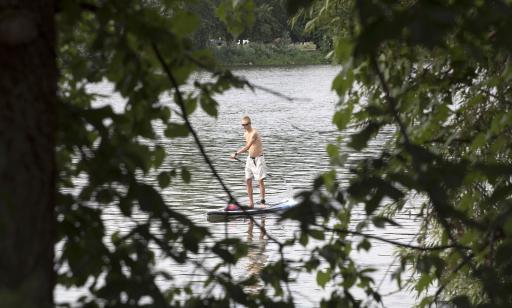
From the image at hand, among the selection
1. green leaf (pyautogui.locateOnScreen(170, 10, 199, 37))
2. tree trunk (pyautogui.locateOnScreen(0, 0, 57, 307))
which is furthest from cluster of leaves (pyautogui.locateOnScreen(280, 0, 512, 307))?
tree trunk (pyautogui.locateOnScreen(0, 0, 57, 307))

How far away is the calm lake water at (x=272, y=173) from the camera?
4.19m

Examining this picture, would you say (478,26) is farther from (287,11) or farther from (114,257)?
(114,257)

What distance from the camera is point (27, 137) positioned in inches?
114

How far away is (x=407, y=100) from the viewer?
16.1 ft

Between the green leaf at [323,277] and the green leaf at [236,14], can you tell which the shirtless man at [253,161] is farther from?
the green leaf at [236,14]

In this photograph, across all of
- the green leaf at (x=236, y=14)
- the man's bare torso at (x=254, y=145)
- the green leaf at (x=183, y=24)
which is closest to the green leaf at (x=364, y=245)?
the green leaf at (x=236, y=14)

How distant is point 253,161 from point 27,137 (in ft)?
64.8

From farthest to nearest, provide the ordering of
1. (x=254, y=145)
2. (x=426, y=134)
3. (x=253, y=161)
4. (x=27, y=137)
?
(x=254, y=145)
(x=253, y=161)
(x=426, y=134)
(x=27, y=137)

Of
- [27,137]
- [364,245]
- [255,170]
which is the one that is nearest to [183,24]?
Result: [27,137]

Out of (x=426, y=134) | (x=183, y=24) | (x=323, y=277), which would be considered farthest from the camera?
(x=426, y=134)

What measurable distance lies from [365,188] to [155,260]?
809mm

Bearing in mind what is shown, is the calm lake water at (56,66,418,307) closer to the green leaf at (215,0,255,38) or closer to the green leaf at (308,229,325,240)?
the green leaf at (308,229,325,240)

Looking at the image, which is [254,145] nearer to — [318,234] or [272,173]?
[272,173]

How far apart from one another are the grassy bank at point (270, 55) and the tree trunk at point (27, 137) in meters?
91.3
